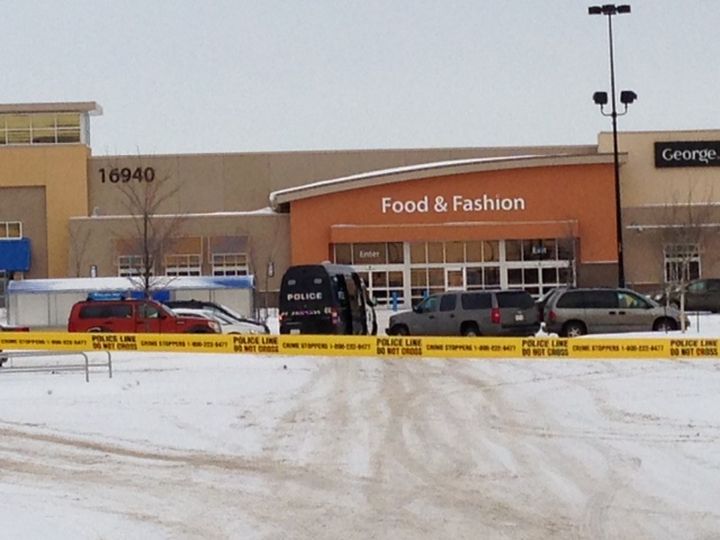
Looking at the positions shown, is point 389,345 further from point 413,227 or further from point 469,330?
point 413,227

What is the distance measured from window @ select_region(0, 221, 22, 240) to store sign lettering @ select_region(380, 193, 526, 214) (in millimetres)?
20682

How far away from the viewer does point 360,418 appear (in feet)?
60.4

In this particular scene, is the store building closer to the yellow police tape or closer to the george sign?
the george sign

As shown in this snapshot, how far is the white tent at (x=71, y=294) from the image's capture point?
57.2m

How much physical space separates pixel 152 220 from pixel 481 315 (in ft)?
127

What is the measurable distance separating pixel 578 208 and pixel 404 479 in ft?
187

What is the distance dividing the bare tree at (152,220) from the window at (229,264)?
2.58 metres

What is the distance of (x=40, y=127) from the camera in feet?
251

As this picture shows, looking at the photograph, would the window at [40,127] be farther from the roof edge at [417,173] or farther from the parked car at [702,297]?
the parked car at [702,297]

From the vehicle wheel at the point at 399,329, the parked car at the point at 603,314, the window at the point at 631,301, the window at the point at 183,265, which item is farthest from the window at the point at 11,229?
the window at the point at 631,301

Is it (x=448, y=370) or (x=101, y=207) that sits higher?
(x=101, y=207)

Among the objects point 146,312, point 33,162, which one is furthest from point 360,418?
point 33,162

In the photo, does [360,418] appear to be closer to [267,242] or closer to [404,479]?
[404,479]

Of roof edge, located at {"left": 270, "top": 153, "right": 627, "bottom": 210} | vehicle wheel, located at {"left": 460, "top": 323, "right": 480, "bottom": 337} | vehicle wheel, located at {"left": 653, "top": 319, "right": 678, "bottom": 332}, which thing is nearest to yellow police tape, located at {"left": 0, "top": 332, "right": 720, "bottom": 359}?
vehicle wheel, located at {"left": 460, "top": 323, "right": 480, "bottom": 337}
